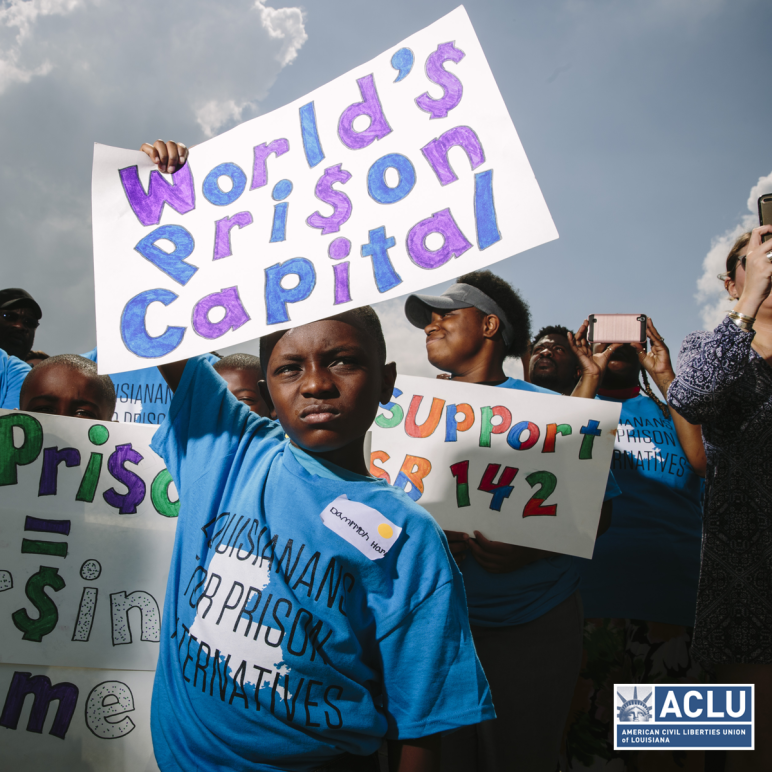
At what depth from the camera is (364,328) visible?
1.30m

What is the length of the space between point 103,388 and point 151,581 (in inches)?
30.4

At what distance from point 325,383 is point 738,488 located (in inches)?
52.0

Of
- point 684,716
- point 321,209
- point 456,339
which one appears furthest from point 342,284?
point 684,716

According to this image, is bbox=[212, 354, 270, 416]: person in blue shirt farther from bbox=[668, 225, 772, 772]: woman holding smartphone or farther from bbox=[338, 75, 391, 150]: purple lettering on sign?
bbox=[668, 225, 772, 772]: woman holding smartphone

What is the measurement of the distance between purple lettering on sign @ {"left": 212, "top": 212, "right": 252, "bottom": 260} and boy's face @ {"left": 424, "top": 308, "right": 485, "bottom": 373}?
3.33ft

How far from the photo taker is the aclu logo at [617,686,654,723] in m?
1.83

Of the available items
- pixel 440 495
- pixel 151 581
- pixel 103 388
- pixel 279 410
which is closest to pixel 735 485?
pixel 440 495

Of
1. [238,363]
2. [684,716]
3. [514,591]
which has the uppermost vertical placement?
[238,363]

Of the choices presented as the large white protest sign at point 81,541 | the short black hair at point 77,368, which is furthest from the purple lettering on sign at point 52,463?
the short black hair at point 77,368

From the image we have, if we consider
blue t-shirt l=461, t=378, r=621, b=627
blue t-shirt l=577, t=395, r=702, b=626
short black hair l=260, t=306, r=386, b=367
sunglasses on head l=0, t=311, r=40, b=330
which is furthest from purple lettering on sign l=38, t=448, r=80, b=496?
sunglasses on head l=0, t=311, r=40, b=330

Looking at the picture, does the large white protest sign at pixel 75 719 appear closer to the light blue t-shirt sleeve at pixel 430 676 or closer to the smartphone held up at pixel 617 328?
the light blue t-shirt sleeve at pixel 430 676

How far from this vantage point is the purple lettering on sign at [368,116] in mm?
1426

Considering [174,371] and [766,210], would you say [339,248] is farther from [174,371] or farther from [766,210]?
[766,210]

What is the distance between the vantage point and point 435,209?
52.6 inches
